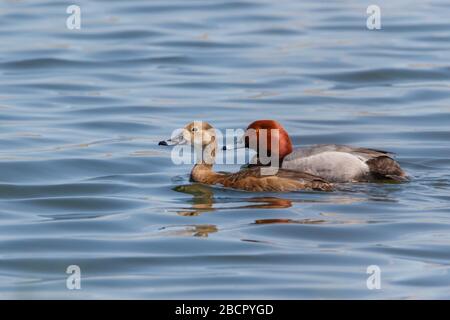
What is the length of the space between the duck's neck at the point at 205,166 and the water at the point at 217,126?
0.13 metres

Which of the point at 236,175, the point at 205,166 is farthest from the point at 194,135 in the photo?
the point at 236,175

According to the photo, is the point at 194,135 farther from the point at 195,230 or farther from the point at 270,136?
the point at 195,230

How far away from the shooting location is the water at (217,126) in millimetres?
10164

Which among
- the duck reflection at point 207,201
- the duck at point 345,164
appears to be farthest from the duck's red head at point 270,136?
the duck reflection at point 207,201

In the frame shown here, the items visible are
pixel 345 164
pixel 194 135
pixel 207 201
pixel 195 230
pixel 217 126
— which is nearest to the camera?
pixel 195 230

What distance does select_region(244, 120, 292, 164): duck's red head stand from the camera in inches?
528

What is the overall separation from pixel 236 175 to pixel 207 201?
0.50m

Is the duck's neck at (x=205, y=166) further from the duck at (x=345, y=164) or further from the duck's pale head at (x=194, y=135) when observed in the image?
the duck at (x=345, y=164)

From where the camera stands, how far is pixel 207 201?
1264 centimetres

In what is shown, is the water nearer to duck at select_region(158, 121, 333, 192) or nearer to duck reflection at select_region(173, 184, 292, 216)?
duck reflection at select_region(173, 184, 292, 216)

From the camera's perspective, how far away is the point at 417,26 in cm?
2311

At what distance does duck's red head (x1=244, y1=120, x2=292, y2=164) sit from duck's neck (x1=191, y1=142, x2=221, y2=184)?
0.43m

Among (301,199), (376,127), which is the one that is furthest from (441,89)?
(301,199)

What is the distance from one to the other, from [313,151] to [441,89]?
238 inches
